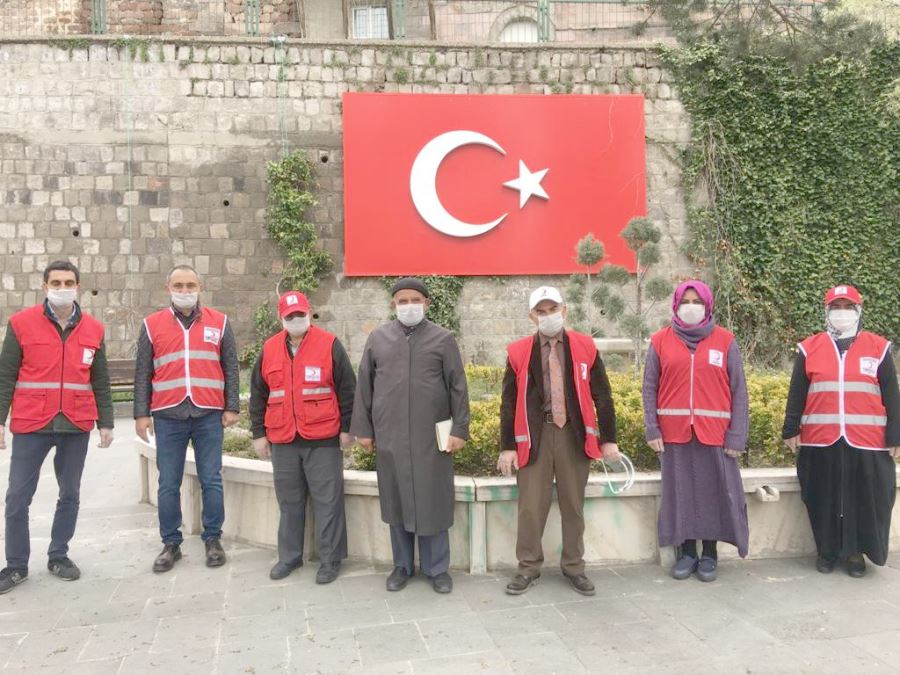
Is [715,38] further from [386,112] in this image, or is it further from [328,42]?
[328,42]

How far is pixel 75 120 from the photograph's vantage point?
11078 mm

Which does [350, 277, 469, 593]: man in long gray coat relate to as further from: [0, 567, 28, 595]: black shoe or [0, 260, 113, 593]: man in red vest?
[0, 567, 28, 595]: black shoe

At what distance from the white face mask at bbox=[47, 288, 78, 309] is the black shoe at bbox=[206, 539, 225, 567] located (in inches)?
63.3

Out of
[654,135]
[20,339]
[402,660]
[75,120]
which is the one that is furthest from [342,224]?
[402,660]

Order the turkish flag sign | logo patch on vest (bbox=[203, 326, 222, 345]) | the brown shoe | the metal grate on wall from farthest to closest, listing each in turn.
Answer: the metal grate on wall, the turkish flag sign, logo patch on vest (bbox=[203, 326, 222, 345]), the brown shoe

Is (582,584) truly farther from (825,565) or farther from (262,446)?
(262,446)

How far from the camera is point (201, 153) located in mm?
11320

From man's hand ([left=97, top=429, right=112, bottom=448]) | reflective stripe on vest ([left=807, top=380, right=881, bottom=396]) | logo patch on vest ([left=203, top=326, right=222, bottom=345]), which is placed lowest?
man's hand ([left=97, top=429, right=112, bottom=448])

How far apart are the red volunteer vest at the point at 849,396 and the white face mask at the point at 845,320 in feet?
0.21

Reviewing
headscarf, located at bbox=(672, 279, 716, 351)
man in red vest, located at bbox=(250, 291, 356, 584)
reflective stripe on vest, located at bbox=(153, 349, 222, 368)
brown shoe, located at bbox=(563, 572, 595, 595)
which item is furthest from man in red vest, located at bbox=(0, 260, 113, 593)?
headscarf, located at bbox=(672, 279, 716, 351)

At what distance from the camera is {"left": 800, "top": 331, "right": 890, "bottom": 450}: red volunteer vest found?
13.4 feet

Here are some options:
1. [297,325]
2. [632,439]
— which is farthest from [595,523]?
[297,325]

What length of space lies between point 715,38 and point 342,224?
589 cm

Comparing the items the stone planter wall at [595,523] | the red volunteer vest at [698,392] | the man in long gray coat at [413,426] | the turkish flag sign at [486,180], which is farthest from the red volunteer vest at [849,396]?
the turkish flag sign at [486,180]
